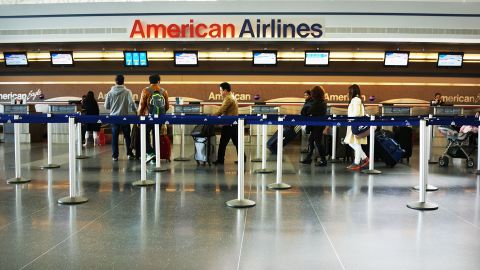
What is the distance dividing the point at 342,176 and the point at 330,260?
14.2 ft

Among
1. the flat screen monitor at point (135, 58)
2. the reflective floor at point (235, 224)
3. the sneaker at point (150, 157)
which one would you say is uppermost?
the flat screen monitor at point (135, 58)

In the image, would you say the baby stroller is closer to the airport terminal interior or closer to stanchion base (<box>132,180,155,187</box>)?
the airport terminal interior

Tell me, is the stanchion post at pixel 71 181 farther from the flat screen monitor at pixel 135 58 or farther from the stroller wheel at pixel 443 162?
the flat screen monitor at pixel 135 58

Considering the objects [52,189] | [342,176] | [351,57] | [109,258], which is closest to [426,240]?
[109,258]

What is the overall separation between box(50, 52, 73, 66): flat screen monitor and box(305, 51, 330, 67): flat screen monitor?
7.37 meters

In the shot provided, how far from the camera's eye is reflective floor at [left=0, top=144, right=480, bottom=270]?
139 inches

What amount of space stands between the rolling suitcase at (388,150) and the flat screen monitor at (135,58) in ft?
25.6

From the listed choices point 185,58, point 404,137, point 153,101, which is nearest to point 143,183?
point 153,101

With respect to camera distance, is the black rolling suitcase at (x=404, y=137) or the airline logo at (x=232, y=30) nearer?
the black rolling suitcase at (x=404, y=137)

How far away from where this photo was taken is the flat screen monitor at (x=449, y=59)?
13.9 m

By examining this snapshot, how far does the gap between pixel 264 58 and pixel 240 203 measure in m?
9.15

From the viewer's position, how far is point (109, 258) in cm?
353

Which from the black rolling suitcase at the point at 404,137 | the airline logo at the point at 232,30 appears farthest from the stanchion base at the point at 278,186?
the airline logo at the point at 232,30

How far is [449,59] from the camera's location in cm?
1395
